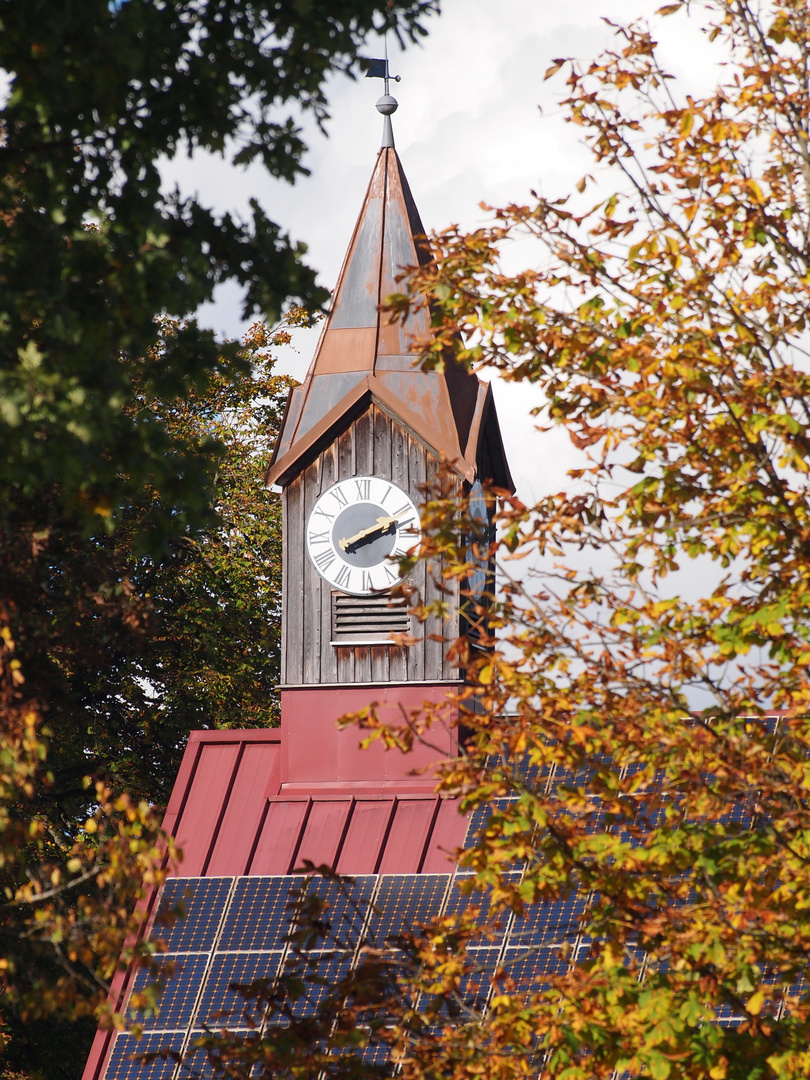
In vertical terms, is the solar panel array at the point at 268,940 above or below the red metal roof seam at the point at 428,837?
below

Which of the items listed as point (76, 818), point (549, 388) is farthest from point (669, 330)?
point (76, 818)

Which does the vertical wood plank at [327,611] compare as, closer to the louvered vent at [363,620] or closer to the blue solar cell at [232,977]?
the louvered vent at [363,620]

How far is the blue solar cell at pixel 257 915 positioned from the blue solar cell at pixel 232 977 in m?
0.10

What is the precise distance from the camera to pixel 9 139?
6.27m

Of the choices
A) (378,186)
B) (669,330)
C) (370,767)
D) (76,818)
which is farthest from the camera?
(76,818)

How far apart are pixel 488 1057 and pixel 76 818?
58.3 ft

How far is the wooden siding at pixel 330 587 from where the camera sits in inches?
556

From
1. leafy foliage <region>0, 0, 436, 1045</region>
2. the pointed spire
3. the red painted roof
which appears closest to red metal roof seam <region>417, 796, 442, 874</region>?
the red painted roof

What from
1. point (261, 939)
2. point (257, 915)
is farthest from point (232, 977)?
point (257, 915)

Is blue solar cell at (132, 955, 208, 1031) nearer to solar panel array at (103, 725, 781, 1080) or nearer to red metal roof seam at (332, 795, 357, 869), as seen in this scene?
solar panel array at (103, 725, 781, 1080)

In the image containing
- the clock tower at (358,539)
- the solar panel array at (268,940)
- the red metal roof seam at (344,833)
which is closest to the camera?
the solar panel array at (268,940)

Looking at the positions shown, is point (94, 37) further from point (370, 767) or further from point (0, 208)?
point (370, 767)

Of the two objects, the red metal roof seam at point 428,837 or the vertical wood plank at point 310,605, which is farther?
the vertical wood plank at point 310,605

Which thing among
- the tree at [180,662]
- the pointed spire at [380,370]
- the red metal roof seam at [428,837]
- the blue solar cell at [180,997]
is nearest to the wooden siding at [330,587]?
the pointed spire at [380,370]
